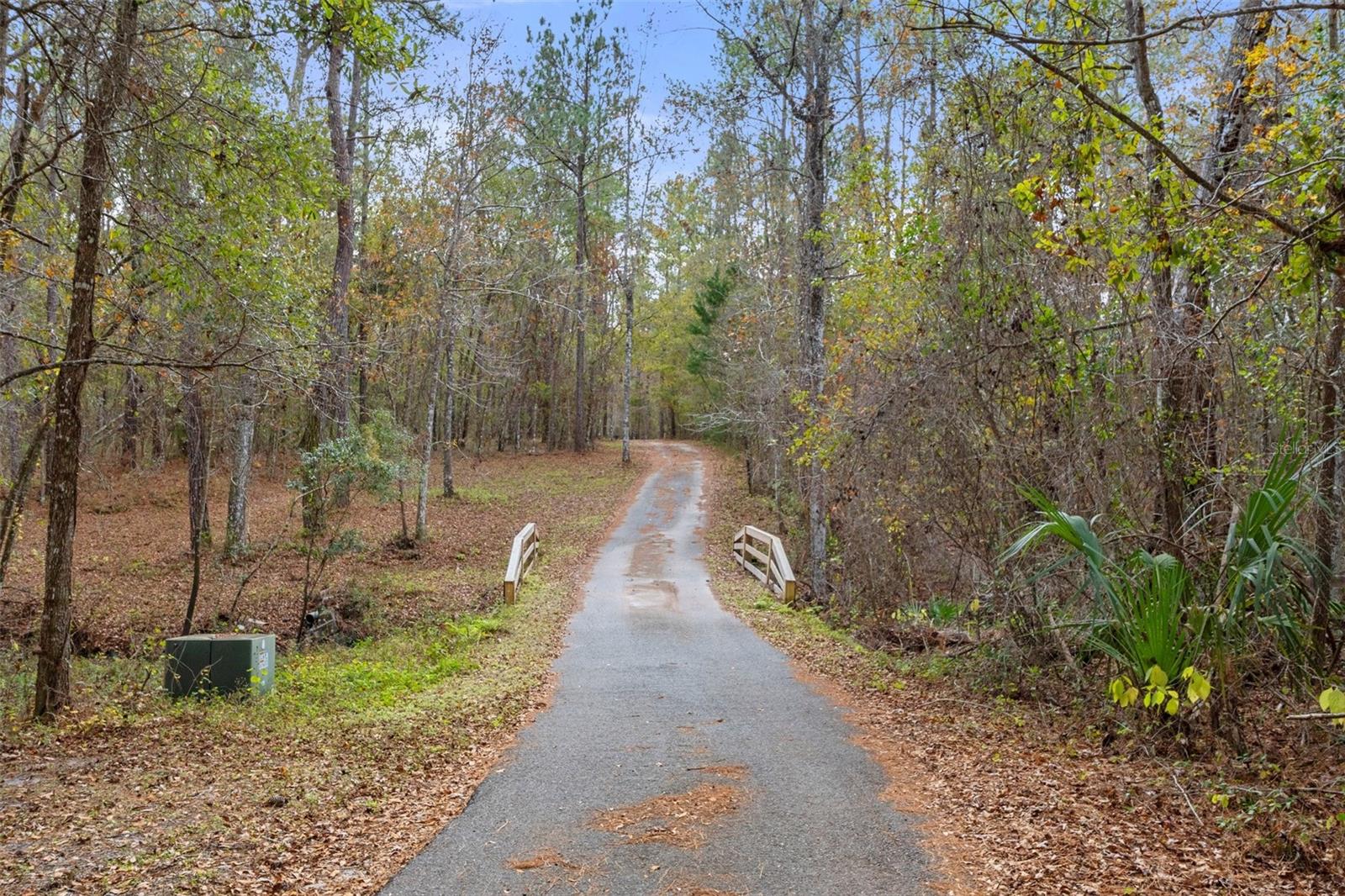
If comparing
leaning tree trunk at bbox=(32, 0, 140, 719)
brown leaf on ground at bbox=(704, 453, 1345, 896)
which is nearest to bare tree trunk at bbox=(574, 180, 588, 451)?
leaning tree trunk at bbox=(32, 0, 140, 719)

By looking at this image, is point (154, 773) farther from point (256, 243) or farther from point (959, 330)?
point (959, 330)

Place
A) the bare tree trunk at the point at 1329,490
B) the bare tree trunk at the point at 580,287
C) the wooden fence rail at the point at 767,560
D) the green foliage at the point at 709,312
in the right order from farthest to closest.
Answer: the bare tree trunk at the point at 580,287, the green foliage at the point at 709,312, the wooden fence rail at the point at 767,560, the bare tree trunk at the point at 1329,490

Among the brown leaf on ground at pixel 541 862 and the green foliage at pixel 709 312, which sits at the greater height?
the green foliage at pixel 709 312

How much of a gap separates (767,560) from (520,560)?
167 inches

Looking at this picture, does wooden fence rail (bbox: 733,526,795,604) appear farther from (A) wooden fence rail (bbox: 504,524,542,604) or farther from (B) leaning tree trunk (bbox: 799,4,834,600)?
(A) wooden fence rail (bbox: 504,524,542,604)

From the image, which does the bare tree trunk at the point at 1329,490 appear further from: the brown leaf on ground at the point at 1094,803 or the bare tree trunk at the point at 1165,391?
the bare tree trunk at the point at 1165,391

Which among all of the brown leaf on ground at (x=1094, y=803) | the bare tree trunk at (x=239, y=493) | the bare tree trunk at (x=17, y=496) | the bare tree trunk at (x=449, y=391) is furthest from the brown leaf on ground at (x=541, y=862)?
the bare tree trunk at (x=449, y=391)

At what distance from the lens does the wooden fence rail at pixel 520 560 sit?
13.0m

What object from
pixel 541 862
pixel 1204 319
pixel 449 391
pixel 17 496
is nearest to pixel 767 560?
pixel 1204 319

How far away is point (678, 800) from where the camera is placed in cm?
513

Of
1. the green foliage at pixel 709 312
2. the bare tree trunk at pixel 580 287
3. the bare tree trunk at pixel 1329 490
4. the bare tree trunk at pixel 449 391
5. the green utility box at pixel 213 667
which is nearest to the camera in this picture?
the bare tree trunk at pixel 1329 490

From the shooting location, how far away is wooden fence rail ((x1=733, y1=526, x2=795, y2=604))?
13289mm

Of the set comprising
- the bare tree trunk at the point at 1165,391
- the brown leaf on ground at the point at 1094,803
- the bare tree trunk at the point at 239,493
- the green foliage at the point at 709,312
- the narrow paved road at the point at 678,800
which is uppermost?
the green foliage at the point at 709,312

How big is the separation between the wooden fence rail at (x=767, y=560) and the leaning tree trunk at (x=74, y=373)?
9.08 m
